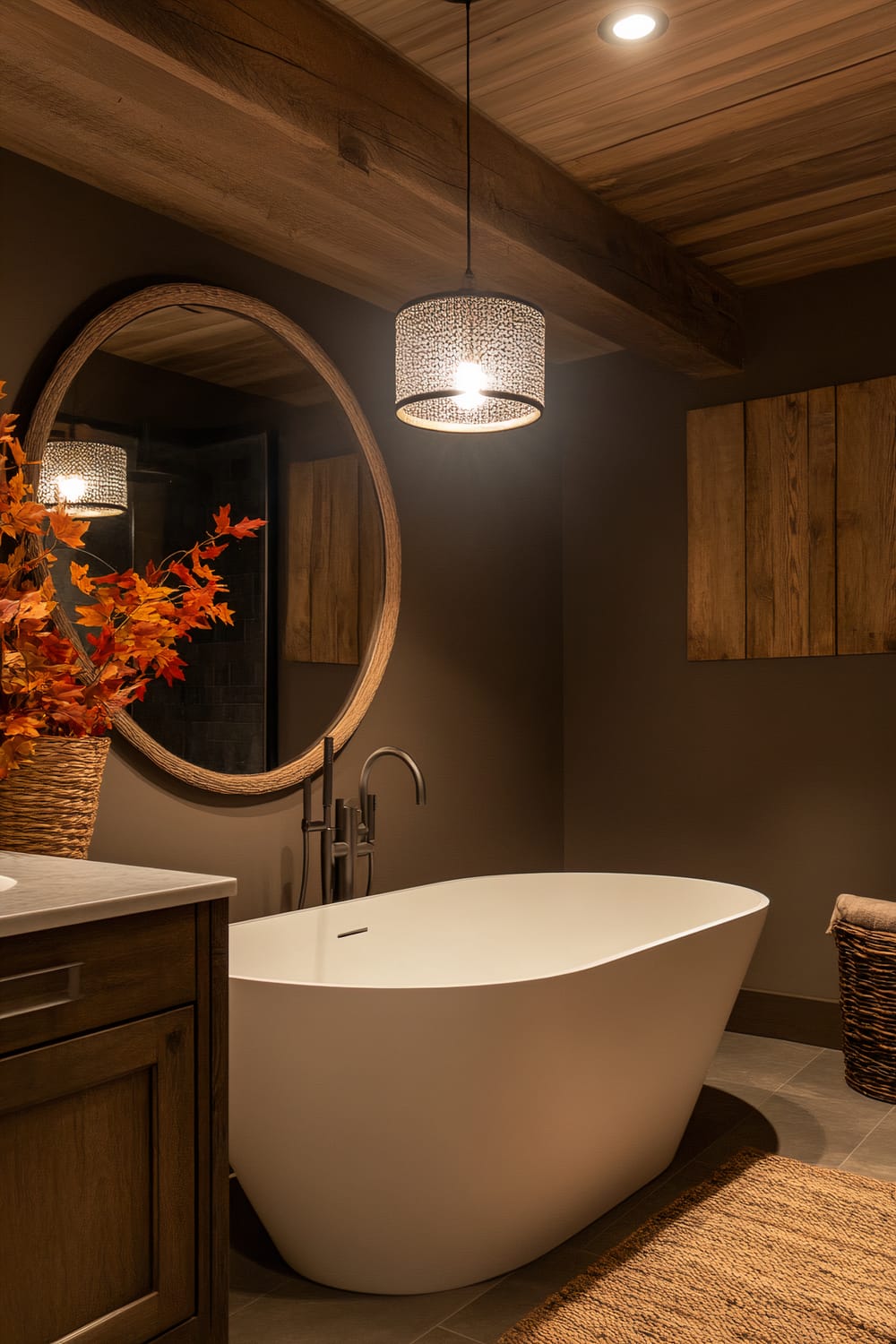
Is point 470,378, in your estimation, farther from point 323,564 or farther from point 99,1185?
point 99,1185

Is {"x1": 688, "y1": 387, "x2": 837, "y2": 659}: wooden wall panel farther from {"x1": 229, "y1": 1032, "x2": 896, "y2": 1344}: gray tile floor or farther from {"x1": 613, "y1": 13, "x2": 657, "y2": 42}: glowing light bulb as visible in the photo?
{"x1": 613, "y1": 13, "x2": 657, "y2": 42}: glowing light bulb

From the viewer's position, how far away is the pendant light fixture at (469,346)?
7.66 feet

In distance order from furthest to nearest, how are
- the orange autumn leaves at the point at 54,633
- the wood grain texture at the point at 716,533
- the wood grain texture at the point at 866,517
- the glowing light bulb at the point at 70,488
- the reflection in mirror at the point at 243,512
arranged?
the wood grain texture at the point at 716,533 → the wood grain texture at the point at 866,517 → the reflection in mirror at the point at 243,512 → the glowing light bulb at the point at 70,488 → the orange autumn leaves at the point at 54,633

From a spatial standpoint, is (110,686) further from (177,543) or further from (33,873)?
(177,543)

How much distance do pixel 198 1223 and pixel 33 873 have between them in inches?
21.7

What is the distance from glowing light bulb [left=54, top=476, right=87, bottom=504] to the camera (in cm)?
245

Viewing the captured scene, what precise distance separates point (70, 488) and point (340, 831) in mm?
1121

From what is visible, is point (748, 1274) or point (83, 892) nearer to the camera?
point (83, 892)

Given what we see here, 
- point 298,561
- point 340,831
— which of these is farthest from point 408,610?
point 340,831

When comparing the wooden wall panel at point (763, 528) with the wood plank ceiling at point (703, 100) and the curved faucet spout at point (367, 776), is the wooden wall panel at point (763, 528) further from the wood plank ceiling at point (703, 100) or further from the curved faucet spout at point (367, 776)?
the curved faucet spout at point (367, 776)

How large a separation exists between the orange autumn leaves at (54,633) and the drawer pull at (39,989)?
441mm

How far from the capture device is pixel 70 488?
2.48 metres

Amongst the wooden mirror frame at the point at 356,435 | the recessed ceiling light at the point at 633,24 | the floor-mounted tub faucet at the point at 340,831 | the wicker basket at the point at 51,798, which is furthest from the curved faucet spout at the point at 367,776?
the recessed ceiling light at the point at 633,24

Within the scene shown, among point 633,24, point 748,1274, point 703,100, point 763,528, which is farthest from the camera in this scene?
point 763,528
